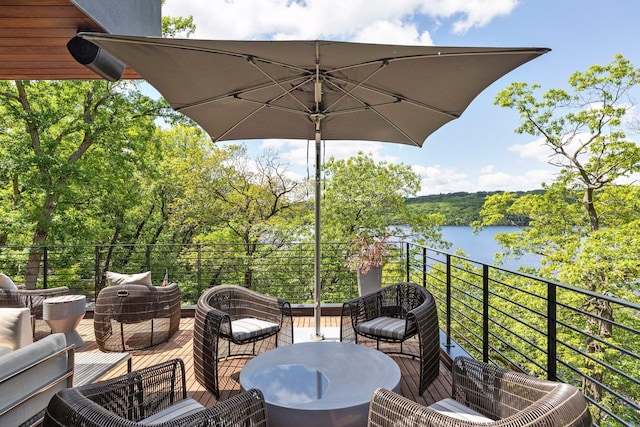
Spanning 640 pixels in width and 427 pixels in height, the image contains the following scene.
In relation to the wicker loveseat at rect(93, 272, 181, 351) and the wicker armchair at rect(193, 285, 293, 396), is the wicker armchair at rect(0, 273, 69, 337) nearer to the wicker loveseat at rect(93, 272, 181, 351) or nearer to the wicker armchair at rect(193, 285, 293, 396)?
the wicker loveseat at rect(93, 272, 181, 351)

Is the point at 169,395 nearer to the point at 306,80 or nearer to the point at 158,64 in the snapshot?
the point at 158,64

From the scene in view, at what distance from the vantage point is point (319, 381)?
7.36ft

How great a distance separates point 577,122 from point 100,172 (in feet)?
50.7

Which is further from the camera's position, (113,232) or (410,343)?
(113,232)

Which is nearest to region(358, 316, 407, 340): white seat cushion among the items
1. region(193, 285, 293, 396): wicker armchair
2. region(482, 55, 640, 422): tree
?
region(193, 285, 293, 396): wicker armchair

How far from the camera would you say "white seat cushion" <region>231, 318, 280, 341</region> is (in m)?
3.06

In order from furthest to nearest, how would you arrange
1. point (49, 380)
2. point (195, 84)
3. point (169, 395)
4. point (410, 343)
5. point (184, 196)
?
point (184, 196), point (410, 343), point (195, 84), point (169, 395), point (49, 380)

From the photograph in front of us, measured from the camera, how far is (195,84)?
9.09 ft

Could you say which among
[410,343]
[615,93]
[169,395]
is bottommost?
[410,343]

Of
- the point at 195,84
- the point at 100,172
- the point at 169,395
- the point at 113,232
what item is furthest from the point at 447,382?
the point at 113,232

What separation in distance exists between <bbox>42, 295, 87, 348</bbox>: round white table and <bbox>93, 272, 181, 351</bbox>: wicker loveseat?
213 mm

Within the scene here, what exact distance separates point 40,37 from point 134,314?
2.61m

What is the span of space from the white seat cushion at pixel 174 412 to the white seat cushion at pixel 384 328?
1.70m

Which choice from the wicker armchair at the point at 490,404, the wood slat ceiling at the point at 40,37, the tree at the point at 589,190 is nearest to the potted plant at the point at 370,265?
the wicker armchair at the point at 490,404
